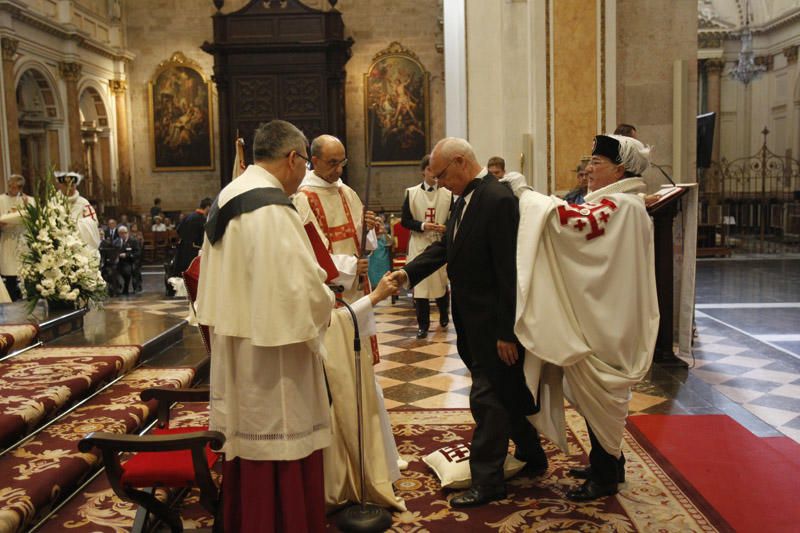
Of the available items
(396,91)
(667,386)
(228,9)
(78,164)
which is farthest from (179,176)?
(667,386)

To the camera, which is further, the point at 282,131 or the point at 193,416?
the point at 193,416

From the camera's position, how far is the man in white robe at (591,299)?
3211mm

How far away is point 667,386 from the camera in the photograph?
5.30 metres

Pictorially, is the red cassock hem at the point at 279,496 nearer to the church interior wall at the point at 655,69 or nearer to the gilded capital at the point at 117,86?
the church interior wall at the point at 655,69

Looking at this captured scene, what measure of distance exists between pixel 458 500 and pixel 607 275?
3.94 ft

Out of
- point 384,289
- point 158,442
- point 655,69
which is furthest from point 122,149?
point 158,442

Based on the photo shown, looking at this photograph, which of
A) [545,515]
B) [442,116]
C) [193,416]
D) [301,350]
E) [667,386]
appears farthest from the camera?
[442,116]

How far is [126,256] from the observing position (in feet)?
40.4

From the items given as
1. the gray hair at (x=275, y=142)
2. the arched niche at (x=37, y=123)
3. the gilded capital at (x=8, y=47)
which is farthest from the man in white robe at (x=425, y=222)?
the arched niche at (x=37, y=123)

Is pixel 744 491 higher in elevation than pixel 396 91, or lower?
lower

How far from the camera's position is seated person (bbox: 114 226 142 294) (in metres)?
12.2

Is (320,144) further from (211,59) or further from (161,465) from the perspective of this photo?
(211,59)

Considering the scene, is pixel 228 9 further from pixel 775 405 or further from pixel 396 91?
pixel 775 405

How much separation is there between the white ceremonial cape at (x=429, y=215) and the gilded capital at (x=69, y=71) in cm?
1399
